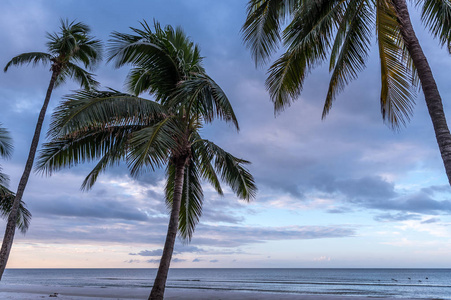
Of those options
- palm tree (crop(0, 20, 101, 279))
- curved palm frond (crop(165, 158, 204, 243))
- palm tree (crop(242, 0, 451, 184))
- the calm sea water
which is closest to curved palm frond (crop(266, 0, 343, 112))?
palm tree (crop(242, 0, 451, 184))

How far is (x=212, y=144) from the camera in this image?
10.5m

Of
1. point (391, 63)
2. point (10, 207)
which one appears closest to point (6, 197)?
point (10, 207)

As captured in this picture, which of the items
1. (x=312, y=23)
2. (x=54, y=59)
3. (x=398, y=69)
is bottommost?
(x=398, y=69)

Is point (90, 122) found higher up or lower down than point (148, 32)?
lower down

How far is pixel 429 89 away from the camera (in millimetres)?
5270

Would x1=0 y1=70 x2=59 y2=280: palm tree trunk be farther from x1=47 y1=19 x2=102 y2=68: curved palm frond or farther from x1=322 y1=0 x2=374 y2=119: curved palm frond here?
x1=322 y1=0 x2=374 y2=119: curved palm frond

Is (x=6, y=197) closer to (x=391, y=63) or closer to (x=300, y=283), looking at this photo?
(x=391, y=63)

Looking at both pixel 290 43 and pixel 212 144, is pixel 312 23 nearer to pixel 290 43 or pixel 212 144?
pixel 290 43

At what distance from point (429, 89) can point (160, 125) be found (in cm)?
549

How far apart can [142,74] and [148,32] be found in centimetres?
184

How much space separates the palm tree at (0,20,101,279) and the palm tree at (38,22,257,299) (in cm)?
191

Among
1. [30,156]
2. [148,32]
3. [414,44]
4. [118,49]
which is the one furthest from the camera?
[30,156]

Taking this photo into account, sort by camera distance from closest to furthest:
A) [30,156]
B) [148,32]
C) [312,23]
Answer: [312,23]
[148,32]
[30,156]

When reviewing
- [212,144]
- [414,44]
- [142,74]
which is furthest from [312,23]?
[142,74]
